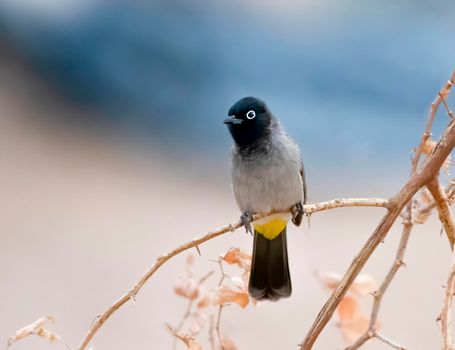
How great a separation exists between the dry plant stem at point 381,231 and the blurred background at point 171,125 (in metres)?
3.32

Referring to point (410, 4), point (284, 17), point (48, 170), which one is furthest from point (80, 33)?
point (410, 4)

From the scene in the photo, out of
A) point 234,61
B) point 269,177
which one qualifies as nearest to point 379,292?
point 269,177

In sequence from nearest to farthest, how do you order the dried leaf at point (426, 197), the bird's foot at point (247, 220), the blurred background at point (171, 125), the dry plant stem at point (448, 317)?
the dry plant stem at point (448, 317) → the dried leaf at point (426, 197) → the bird's foot at point (247, 220) → the blurred background at point (171, 125)

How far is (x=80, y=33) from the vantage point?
593 centimetres

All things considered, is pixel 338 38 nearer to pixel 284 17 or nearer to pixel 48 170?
pixel 284 17

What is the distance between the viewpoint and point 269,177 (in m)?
2.33

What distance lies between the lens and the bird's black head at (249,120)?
233 centimetres

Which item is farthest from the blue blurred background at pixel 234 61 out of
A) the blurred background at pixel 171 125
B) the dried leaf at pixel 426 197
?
the dried leaf at pixel 426 197

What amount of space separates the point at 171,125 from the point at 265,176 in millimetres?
4055

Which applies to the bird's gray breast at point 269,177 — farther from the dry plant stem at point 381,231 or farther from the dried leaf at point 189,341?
the dry plant stem at point 381,231

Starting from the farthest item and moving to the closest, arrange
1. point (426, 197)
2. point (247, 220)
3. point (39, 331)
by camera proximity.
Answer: point (247, 220) < point (426, 197) < point (39, 331)

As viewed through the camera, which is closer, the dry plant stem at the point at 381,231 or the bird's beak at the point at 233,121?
the dry plant stem at the point at 381,231

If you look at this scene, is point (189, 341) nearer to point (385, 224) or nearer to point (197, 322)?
point (197, 322)

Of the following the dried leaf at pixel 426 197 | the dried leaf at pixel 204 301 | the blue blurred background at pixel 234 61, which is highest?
the blue blurred background at pixel 234 61
